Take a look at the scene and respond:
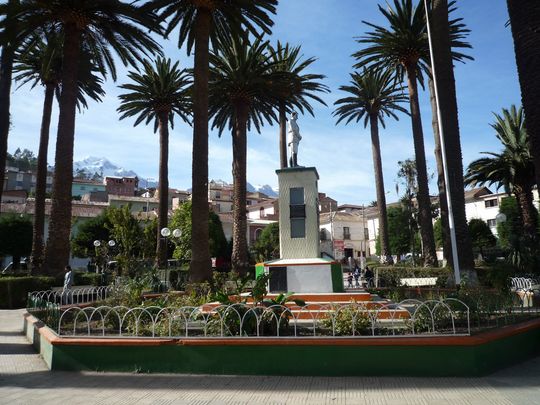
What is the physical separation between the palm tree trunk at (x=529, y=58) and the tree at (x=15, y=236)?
40822mm

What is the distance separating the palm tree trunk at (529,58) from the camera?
26.0 feet

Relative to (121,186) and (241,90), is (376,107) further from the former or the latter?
(121,186)

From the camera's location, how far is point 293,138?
15.1 meters

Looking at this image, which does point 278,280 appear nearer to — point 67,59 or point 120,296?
point 120,296

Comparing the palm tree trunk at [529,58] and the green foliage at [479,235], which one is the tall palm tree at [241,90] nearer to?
the palm tree trunk at [529,58]

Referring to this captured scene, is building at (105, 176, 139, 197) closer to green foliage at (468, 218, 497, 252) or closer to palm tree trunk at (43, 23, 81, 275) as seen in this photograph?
green foliage at (468, 218, 497, 252)

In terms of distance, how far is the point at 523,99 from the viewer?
8.25m

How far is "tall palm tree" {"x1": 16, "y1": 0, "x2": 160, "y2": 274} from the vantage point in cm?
1689

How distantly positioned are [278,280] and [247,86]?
14.1 m

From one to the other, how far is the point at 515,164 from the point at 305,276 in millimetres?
21530

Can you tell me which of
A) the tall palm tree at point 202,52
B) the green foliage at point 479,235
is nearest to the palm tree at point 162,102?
the tall palm tree at point 202,52

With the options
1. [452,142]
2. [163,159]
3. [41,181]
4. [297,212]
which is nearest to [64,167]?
[41,181]

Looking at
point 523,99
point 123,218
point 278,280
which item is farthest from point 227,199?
point 523,99

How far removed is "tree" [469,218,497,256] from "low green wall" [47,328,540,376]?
4052cm
